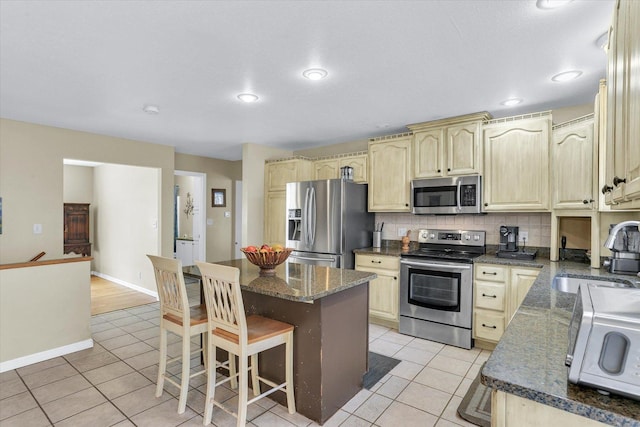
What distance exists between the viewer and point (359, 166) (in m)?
4.39

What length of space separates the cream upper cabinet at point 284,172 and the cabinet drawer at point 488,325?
2775 millimetres

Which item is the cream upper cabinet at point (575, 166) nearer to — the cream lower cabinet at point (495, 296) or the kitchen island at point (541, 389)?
the cream lower cabinet at point (495, 296)

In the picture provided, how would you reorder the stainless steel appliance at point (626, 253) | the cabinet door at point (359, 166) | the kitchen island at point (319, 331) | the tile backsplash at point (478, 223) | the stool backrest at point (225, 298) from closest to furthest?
the stool backrest at point (225, 298)
the kitchen island at point (319, 331)
the stainless steel appliance at point (626, 253)
the tile backsplash at point (478, 223)
the cabinet door at point (359, 166)

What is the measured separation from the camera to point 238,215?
21.9ft

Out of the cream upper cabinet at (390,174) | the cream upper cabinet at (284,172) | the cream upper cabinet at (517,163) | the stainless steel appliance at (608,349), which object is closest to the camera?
the stainless steel appliance at (608,349)

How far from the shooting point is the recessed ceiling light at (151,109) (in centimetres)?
325

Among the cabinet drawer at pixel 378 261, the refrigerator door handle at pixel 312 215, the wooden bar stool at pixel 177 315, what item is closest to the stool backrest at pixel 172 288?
the wooden bar stool at pixel 177 315

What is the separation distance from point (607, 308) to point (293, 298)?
1.32 m

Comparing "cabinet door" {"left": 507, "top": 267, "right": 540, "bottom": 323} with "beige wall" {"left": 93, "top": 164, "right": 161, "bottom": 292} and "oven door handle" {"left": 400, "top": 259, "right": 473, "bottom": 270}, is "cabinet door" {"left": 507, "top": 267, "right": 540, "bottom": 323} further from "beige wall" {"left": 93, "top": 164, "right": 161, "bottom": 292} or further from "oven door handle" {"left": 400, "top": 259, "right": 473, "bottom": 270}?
"beige wall" {"left": 93, "top": 164, "right": 161, "bottom": 292}

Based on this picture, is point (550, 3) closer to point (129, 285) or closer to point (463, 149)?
point (463, 149)

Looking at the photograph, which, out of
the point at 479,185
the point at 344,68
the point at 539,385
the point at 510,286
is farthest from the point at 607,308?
the point at 479,185

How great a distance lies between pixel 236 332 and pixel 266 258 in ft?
2.03

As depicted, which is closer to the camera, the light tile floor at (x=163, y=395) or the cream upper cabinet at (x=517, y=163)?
the light tile floor at (x=163, y=395)

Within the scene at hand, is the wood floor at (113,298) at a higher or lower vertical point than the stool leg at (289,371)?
lower
